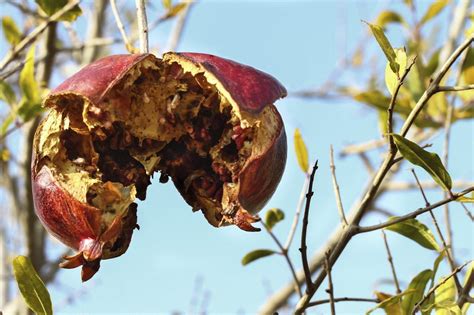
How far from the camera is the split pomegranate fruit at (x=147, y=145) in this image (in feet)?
3.74

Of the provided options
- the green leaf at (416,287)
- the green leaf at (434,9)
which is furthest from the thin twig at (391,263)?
the green leaf at (434,9)

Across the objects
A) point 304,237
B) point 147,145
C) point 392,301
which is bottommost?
point 392,301

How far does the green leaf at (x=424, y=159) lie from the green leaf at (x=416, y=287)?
0.64ft

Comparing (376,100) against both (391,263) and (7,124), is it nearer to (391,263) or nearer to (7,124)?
(391,263)

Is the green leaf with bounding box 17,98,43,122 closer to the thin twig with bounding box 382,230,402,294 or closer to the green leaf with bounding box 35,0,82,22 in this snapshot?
the green leaf with bounding box 35,0,82,22

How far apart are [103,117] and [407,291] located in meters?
0.55

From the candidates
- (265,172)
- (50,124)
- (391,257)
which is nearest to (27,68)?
(50,124)

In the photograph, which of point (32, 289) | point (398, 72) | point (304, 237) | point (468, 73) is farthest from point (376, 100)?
point (32, 289)

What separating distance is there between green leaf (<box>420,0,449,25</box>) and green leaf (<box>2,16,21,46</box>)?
44.3 inches

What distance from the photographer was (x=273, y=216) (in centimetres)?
156

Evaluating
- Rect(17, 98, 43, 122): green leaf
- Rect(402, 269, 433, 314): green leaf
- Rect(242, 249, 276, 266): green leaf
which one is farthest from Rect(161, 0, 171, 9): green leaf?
Rect(402, 269, 433, 314): green leaf

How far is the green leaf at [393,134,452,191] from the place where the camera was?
3.49ft

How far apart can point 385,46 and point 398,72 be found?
4 centimetres

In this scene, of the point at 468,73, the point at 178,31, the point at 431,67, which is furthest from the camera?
the point at 178,31
